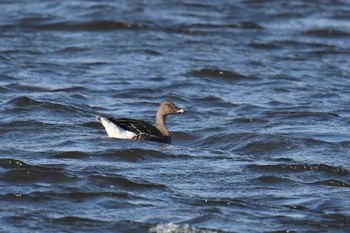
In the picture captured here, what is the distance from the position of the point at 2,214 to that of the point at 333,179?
366 centimetres

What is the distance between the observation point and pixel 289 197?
36.0ft

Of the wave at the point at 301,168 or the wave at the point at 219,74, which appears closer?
the wave at the point at 301,168

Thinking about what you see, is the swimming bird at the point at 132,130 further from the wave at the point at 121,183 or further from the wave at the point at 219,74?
the wave at the point at 219,74

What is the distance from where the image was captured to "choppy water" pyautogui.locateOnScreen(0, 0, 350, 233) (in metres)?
10.4

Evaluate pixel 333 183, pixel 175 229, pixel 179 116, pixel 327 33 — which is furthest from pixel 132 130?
pixel 327 33

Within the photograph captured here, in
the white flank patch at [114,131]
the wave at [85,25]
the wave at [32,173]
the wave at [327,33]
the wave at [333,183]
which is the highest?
the wave at [85,25]

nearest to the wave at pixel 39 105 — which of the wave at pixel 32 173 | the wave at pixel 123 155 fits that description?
the wave at pixel 123 155

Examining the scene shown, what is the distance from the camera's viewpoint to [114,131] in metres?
13.2

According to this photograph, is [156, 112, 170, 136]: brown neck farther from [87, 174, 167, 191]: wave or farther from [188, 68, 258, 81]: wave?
[188, 68, 258, 81]: wave

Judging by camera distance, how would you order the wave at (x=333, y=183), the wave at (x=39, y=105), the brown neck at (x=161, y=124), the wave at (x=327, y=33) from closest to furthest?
the wave at (x=333, y=183) → the brown neck at (x=161, y=124) → the wave at (x=39, y=105) → the wave at (x=327, y=33)

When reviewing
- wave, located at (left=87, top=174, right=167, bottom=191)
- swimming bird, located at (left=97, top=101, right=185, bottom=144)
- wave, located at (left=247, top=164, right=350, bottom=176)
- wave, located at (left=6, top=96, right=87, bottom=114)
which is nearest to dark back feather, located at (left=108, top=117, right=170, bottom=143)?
swimming bird, located at (left=97, top=101, right=185, bottom=144)

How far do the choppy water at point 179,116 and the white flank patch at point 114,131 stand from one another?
26 cm

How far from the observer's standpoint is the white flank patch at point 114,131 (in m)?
13.2

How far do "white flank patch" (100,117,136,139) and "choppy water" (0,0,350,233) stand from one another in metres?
0.26
